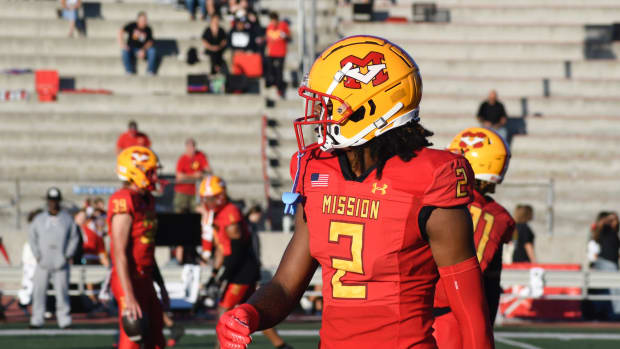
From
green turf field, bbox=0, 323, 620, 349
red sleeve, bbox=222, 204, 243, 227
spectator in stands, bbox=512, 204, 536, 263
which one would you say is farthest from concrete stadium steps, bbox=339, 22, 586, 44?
red sleeve, bbox=222, 204, 243, 227

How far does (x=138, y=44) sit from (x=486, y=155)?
15.6 m

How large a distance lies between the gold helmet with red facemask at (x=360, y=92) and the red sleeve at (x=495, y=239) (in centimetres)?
191

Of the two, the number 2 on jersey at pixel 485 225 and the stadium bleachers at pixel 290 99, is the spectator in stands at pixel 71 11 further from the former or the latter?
the number 2 on jersey at pixel 485 225

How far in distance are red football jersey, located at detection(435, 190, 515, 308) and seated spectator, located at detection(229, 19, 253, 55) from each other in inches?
606

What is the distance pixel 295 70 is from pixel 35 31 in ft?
19.4

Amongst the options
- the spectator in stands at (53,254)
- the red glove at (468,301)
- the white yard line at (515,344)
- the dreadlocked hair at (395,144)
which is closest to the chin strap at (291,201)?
the dreadlocked hair at (395,144)

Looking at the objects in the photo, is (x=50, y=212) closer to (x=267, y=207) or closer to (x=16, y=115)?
(x=267, y=207)

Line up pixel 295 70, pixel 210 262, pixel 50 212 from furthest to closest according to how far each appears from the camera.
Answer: pixel 295 70 < pixel 210 262 < pixel 50 212

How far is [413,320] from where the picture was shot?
3361 millimetres

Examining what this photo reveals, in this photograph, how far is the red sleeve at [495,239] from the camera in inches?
203

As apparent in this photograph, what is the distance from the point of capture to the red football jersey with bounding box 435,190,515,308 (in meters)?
5.18

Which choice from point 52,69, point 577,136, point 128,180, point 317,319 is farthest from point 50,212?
point 577,136

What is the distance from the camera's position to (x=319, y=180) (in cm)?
351

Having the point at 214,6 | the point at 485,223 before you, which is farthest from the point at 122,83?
the point at 485,223
